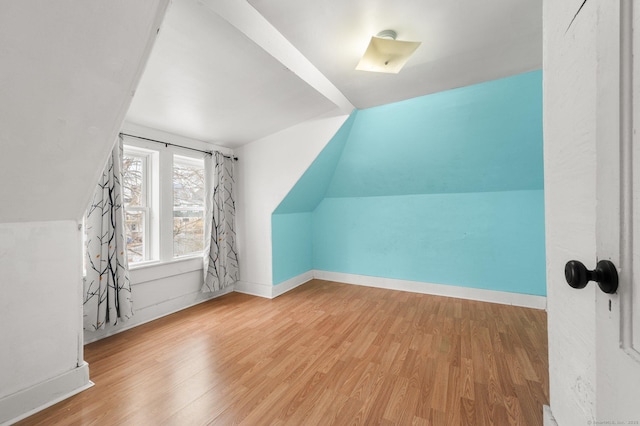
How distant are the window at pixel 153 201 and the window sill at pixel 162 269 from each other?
82mm

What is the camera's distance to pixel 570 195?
24.9 inches

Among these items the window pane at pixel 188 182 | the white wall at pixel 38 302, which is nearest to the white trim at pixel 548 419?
the white wall at pixel 38 302

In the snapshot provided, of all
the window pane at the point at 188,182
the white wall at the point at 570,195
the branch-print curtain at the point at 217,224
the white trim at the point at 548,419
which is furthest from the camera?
the branch-print curtain at the point at 217,224

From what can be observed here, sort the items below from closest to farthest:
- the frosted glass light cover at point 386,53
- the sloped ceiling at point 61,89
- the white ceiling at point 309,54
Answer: the sloped ceiling at point 61,89, the white ceiling at point 309,54, the frosted glass light cover at point 386,53

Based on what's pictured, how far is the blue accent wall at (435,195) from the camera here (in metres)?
2.56

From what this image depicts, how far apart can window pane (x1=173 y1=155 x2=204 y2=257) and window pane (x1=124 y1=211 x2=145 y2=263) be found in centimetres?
33

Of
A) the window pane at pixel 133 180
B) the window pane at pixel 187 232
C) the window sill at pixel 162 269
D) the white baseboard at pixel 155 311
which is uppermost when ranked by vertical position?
the window pane at pixel 133 180

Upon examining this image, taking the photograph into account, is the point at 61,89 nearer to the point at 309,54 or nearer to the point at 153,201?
the point at 309,54

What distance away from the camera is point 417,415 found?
1469 millimetres

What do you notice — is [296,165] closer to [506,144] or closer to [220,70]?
[220,70]

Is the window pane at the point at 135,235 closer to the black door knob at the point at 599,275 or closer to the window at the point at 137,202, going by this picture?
the window at the point at 137,202

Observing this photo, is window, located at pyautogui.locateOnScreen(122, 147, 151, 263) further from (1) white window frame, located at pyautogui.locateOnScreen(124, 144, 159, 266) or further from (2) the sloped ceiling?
(2) the sloped ceiling

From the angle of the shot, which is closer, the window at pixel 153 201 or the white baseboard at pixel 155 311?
the white baseboard at pixel 155 311

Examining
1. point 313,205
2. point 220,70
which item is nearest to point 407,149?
point 313,205
